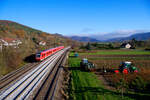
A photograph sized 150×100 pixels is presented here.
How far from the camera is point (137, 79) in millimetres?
17391

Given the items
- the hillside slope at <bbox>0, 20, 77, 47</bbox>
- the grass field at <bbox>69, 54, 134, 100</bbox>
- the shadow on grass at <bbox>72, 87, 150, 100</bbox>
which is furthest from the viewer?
the hillside slope at <bbox>0, 20, 77, 47</bbox>

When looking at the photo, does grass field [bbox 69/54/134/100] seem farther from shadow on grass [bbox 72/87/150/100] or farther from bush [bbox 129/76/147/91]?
bush [bbox 129/76/147/91]

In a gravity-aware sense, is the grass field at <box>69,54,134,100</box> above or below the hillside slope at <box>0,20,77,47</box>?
below

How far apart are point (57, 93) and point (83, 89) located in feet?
10.0

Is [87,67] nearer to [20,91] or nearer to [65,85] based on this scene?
[65,85]

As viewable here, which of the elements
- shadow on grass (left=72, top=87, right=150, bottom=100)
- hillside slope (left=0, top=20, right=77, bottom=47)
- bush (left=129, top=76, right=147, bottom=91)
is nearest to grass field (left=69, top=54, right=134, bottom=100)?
shadow on grass (left=72, top=87, right=150, bottom=100)

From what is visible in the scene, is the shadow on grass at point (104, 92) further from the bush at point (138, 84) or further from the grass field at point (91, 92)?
the bush at point (138, 84)

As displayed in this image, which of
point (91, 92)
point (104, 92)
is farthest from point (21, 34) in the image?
point (104, 92)

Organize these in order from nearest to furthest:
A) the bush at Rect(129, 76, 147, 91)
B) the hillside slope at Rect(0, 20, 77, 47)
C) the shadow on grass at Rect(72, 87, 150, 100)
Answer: the shadow on grass at Rect(72, 87, 150, 100), the bush at Rect(129, 76, 147, 91), the hillside slope at Rect(0, 20, 77, 47)

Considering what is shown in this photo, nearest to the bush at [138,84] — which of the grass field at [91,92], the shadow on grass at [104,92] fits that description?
the shadow on grass at [104,92]

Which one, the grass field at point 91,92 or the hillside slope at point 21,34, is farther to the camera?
the hillside slope at point 21,34

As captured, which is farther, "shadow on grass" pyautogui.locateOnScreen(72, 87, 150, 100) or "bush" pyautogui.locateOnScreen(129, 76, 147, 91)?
"bush" pyautogui.locateOnScreen(129, 76, 147, 91)

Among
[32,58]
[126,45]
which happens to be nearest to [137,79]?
[32,58]

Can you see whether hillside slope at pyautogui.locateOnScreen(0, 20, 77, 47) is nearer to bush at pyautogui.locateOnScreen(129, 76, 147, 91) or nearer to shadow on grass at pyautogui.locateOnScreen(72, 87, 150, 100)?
shadow on grass at pyautogui.locateOnScreen(72, 87, 150, 100)
